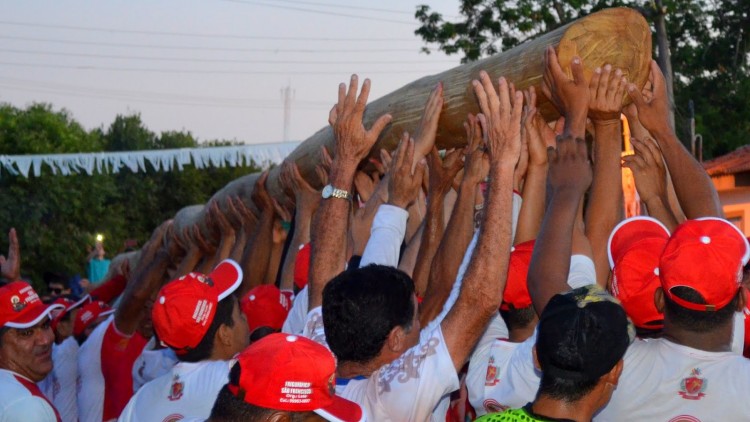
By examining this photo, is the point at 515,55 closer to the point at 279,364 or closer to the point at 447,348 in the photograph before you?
the point at 447,348

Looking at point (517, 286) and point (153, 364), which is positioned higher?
point (517, 286)

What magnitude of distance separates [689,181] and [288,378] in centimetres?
217

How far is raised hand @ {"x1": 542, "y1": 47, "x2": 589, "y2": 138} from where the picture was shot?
3.85m

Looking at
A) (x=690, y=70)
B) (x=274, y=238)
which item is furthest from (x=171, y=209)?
(x=274, y=238)

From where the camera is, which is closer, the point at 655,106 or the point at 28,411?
the point at 655,106

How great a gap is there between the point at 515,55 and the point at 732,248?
4.77ft

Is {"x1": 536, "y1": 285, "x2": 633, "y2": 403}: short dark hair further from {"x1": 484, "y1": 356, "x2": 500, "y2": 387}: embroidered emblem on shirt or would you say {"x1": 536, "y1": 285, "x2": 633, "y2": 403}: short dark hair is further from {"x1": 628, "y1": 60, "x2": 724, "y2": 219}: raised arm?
{"x1": 628, "y1": 60, "x2": 724, "y2": 219}: raised arm

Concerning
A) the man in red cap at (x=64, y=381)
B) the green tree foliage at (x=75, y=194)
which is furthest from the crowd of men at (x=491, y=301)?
the green tree foliage at (x=75, y=194)

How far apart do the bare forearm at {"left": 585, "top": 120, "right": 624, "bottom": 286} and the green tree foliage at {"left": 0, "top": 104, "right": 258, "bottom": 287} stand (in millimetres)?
30282

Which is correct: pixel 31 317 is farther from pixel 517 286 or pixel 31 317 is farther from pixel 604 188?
pixel 604 188

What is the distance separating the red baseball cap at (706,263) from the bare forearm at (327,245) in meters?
1.49

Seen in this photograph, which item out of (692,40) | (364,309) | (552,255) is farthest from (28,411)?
(692,40)

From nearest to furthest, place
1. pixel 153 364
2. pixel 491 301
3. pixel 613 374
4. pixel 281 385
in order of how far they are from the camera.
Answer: pixel 281 385, pixel 613 374, pixel 491 301, pixel 153 364

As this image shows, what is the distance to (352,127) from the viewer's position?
4.48 metres
